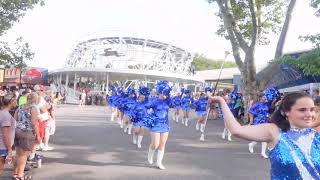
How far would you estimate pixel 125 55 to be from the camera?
171 ft

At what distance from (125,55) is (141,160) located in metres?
41.9

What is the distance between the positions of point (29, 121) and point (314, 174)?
588 cm

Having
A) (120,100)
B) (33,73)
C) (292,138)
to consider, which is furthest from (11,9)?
(33,73)

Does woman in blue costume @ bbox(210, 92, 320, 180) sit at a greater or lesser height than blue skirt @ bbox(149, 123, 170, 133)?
greater

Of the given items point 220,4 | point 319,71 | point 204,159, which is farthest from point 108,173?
point 220,4

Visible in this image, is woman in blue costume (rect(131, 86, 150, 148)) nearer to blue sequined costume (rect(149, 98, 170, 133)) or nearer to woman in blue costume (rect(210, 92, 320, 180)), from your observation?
Answer: blue sequined costume (rect(149, 98, 170, 133))

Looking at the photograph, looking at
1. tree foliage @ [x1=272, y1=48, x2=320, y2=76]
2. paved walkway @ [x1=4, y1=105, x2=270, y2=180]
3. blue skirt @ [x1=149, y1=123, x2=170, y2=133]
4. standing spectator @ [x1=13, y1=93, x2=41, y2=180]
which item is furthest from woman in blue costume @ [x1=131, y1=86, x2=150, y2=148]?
tree foliage @ [x1=272, y1=48, x2=320, y2=76]

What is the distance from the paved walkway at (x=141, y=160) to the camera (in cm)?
878

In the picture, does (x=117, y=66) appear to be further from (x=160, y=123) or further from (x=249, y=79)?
(x=160, y=123)

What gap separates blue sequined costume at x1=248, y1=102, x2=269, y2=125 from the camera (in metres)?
11.6

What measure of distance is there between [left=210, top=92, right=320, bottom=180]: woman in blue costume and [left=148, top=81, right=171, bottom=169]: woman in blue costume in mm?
6453

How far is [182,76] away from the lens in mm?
51594

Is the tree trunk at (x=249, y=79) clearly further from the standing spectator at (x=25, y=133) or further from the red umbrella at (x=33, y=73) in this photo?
the red umbrella at (x=33, y=73)

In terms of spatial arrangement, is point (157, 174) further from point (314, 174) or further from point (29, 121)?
point (314, 174)
